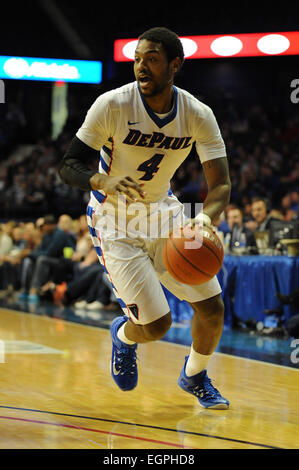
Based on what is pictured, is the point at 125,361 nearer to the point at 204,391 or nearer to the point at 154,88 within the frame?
the point at 204,391

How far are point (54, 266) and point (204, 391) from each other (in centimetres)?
741

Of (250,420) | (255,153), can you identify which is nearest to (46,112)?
(255,153)

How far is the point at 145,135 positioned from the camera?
3604mm

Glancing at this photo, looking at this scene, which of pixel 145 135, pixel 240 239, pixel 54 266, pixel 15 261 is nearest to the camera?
pixel 145 135

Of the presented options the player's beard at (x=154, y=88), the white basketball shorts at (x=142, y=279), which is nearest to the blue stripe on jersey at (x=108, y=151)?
the player's beard at (x=154, y=88)

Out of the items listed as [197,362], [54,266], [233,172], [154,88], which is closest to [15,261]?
[54,266]

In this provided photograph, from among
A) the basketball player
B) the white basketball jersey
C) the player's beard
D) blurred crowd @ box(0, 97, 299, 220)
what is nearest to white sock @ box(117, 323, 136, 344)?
the basketball player

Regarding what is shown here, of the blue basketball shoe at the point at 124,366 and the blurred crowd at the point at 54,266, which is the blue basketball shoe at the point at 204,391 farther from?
the blurred crowd at the point at 54,266

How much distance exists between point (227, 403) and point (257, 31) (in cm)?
938

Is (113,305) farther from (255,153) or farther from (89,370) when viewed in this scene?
(255,153)

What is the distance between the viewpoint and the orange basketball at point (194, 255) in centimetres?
326

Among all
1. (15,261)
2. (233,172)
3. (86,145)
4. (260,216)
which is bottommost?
(15,261)

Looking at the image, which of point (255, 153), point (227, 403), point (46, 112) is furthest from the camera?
point (46, 112)

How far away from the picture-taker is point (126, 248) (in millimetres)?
3738
